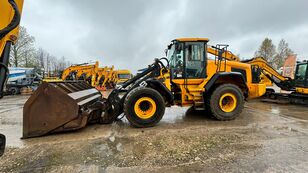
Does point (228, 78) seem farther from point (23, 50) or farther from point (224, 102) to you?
point (23, 50)

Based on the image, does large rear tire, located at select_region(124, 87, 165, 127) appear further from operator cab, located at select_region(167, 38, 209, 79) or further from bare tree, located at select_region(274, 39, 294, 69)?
A: bare tree, located at select_region(274, 39, 294, 69)

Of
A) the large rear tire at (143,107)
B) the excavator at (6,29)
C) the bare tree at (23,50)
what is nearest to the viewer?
the excavator at (6,29)

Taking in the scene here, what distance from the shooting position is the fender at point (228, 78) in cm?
506

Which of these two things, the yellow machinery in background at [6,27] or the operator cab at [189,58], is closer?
Result: the yellow machinery in background at [6,27]

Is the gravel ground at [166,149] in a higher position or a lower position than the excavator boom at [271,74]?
lower

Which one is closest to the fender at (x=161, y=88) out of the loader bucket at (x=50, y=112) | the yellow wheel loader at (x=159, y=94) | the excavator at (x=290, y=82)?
the yellow wheel loader at (x=159, y=94)

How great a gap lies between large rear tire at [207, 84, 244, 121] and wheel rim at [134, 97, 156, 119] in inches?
71.4

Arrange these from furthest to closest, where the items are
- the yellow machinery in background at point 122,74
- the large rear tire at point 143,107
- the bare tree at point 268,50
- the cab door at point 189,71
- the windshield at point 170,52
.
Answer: the bare tree at point 268,50
the yellow machinery in background at point 122,74
the windshield at point 170,52
the cab door at point 189,71
the large rear tire at point 143,107

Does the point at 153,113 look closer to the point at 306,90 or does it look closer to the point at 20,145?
the point at 20,145

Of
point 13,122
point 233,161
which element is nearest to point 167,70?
point 233,161

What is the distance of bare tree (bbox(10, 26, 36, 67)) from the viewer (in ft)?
86.8

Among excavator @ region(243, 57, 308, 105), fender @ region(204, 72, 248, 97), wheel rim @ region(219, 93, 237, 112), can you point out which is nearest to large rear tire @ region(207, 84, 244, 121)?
wheel rim @ region(219, 93, 237, 112)

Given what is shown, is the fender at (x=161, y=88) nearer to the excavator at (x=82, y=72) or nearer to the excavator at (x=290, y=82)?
the excavator at (x=290, y=82)

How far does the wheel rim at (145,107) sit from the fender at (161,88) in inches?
21.7
